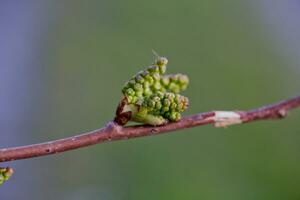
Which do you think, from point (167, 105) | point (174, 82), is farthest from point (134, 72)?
point (167, 105)

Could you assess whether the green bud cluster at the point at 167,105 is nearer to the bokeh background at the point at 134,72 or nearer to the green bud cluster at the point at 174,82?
the green bud cluster at the point at 174,82

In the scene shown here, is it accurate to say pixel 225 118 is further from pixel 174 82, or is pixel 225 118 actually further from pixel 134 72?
pixel 134 72

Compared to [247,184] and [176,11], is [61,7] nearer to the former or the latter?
[176,11]

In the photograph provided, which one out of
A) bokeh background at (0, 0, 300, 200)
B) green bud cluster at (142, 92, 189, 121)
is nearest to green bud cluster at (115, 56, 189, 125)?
green bud cluster at (142, 92, 189, 121)

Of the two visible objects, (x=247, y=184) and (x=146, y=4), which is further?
(x=146, y=4)

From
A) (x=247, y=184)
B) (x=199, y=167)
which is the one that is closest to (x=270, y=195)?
(x=247, y=184)

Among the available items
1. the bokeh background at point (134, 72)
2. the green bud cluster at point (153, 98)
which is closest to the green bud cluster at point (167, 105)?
the green bud cluster at point (153, 98)

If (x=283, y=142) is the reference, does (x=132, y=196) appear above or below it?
below
